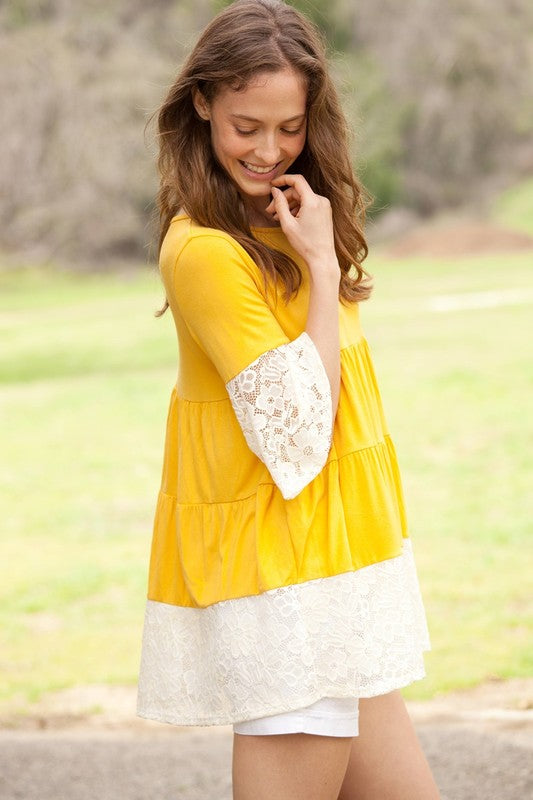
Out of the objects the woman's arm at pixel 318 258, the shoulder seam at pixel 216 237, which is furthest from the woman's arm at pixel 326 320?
the shoulder seam at pixel 216 237

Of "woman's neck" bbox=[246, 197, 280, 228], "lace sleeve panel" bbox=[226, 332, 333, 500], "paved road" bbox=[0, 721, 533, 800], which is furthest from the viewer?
"paved road" bbox=[0, 721, 533, 800]

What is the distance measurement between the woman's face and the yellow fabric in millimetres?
104

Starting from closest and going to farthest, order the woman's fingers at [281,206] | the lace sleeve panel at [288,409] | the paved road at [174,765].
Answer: the lace sleeve panel at [288,409]
the woman's fingers at [281,206]
the paved road at [174,765]

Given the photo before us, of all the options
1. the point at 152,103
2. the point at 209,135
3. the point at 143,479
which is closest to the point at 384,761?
the point at 209,135

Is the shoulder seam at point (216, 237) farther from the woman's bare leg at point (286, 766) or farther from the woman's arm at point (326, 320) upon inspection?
the woman's bare leg at point (286, 766)

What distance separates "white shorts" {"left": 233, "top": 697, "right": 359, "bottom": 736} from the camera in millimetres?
1891

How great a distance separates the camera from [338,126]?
205 centimetres

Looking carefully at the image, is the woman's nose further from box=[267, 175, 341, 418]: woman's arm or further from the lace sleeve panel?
the lace sleeve panel

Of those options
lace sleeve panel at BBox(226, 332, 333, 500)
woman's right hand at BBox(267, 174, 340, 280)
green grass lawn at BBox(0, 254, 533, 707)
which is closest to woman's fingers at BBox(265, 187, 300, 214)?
woman's right hand at BBox(267, 174, 340, 280)

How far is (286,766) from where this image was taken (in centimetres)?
189

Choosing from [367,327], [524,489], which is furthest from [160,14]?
[524,489]

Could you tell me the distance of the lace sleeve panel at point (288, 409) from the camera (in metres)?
1.84

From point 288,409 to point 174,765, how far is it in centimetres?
216

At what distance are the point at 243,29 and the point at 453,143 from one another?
32.3m
